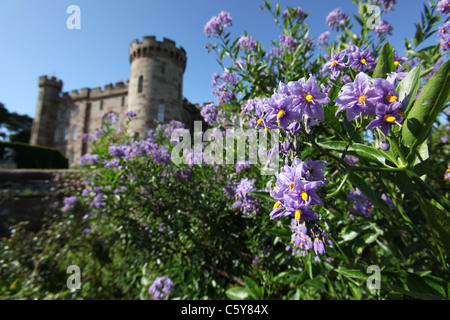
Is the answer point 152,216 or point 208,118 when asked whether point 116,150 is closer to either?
point 152,216

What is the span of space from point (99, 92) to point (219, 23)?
28.4 metres

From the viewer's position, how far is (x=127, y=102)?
76.3 feet

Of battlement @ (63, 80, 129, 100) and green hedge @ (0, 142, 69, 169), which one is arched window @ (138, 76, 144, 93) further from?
green hedge @ (0, 142, 69, 169)

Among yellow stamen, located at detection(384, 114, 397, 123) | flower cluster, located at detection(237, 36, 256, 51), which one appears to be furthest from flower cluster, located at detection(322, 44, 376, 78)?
flower cluster, located at detection(237, 36, 256, 51)

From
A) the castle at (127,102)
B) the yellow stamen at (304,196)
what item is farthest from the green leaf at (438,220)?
the castle at (127,102)

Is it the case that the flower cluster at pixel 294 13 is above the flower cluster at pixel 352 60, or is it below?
above

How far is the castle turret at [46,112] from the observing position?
27.3 metres

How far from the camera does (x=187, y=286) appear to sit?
2.42 m

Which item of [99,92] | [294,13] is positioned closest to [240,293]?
[294,13]

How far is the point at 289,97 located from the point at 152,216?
A: 2264mm

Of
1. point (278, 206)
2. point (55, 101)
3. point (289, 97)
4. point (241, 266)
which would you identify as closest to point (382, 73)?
point (289, 97)

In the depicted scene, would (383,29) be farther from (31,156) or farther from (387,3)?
(31,156)

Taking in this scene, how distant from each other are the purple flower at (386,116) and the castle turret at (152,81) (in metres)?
19.7

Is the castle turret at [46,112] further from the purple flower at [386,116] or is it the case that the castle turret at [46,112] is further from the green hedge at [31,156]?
the purple flower at [386,116]
